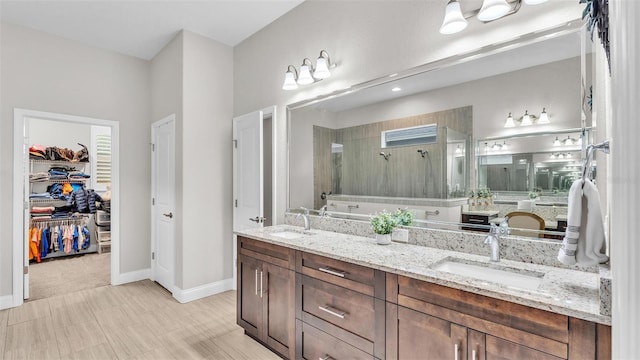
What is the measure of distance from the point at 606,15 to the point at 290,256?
1915 millimetres

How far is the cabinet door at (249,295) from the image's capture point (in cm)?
242

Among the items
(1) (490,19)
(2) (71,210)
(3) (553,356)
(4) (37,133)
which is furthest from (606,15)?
(4) (37,133)

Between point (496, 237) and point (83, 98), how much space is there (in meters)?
4.50

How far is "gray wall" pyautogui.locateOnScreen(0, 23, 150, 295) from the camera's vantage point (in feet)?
10.6

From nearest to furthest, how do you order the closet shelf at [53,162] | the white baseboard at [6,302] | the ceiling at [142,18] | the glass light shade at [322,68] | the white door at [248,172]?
the glass light shade at [322,68] < the ceiling at [142,18] < the white baseboard at [6,302] < the white door at [248,172] < the closet shelf at [53,162]

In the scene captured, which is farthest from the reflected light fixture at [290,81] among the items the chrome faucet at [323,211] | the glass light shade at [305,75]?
the chrome faucet at [323,211]

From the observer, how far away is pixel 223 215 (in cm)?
375

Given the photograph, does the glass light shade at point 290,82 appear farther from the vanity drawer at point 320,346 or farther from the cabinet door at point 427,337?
the cabinet door at point 427,337

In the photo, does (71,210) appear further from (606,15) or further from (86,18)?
(606,15)

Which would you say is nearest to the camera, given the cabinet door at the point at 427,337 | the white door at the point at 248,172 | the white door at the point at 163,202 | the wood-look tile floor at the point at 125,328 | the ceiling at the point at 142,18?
the cabinet door at the point at 427,337

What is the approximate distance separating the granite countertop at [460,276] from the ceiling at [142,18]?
222cm

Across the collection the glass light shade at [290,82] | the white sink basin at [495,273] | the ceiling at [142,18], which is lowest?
the white sink basin at [495,273]

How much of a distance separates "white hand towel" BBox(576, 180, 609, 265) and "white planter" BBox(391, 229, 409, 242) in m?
1.05

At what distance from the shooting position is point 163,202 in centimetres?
387
